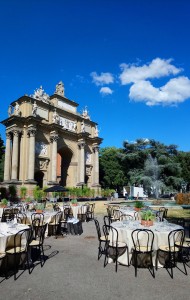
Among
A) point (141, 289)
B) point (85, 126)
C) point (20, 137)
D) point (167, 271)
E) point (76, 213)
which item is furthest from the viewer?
point (85, 126)

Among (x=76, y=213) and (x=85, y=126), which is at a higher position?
(x=85, y=126)

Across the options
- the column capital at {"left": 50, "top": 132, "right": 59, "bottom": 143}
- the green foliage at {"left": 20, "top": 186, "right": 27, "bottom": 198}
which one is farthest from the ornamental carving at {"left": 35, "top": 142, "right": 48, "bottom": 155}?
the green foliage at {"left": 20, "top": 186, "right": 27, "bottom": 198}

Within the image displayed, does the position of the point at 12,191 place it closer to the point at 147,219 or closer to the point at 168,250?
the point at 147,219

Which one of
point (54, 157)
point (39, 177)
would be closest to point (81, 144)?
point (54, 157)

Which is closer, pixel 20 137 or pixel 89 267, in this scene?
pixel 89 267

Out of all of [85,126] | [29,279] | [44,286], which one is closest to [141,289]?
[44,286]

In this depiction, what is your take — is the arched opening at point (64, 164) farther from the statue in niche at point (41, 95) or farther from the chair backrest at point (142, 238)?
the chair backrest at point (142, 238)

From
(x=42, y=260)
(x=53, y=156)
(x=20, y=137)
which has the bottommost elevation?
(x=42, y=260)

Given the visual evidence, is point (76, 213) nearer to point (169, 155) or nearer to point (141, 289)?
point (141, 289)

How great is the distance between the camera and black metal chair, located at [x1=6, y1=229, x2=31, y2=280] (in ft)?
20.1

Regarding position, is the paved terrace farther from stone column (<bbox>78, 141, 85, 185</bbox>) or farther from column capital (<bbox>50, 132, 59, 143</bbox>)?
stone column (<bbox>78, 141, 85, 185</bbox>)

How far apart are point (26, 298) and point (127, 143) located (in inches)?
1827

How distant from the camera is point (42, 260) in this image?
737 cm

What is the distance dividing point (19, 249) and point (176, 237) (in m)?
4.31
